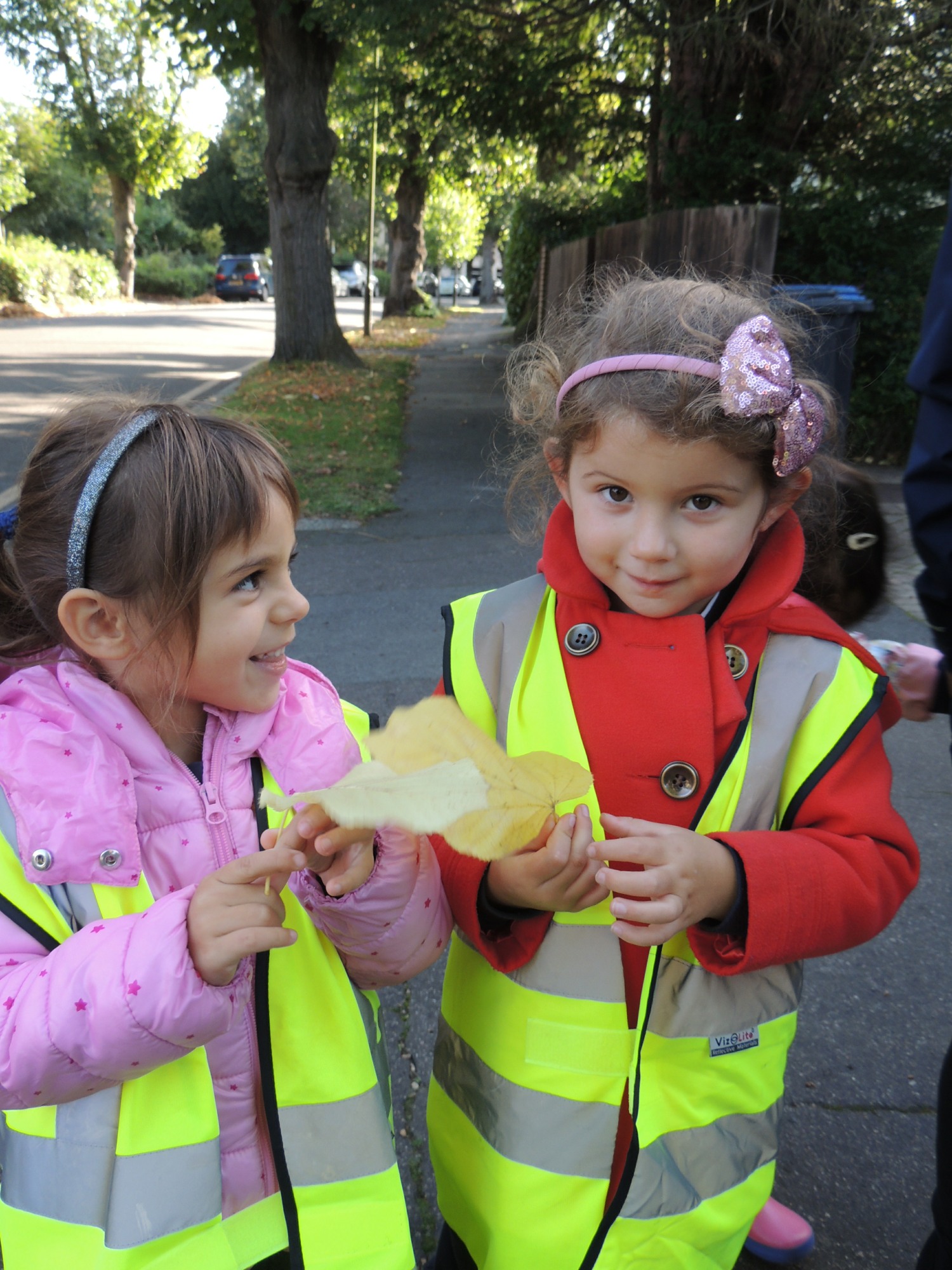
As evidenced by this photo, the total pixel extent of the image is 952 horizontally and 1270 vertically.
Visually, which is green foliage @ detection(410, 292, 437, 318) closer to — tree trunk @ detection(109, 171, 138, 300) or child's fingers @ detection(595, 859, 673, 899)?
tree trunk @ detection(109, 171, 138, 300)

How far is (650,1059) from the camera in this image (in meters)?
1.38

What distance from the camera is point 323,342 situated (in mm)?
13852

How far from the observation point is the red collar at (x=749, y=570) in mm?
1429

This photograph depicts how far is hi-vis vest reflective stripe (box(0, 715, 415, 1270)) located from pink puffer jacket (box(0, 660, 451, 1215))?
0.10 feet

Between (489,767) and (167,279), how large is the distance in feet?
153

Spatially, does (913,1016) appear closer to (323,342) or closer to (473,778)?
(473,778)

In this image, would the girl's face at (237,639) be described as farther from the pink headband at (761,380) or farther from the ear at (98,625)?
the pink headband at (761,380)

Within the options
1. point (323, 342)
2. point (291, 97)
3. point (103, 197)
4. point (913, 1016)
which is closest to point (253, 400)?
point (323, 342)

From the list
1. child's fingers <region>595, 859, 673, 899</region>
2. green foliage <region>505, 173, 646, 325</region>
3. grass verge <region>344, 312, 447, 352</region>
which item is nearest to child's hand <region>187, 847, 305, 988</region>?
child's fingers <region>595, 859, 673, 899</region>

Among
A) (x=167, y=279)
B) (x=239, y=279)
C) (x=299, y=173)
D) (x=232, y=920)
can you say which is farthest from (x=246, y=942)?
(x=239, y=279)

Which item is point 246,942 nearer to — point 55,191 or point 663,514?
point 663,514

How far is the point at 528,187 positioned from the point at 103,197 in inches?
1599

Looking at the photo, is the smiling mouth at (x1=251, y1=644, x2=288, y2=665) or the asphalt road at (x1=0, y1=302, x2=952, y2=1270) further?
the asphalt road at (x1=0, y1=302, x2=952, y2=1270)

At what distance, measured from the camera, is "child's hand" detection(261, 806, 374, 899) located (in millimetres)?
1137
